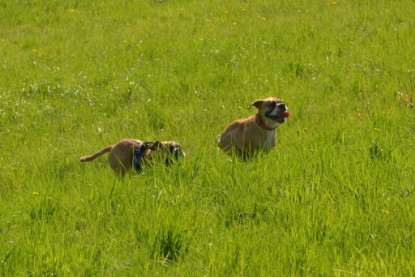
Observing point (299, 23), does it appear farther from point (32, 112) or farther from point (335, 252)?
point (335, 252)

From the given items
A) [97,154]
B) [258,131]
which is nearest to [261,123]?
[258,131]

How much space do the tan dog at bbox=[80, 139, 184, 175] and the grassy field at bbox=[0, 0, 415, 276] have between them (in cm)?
19

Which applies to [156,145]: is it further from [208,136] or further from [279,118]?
[208,136]

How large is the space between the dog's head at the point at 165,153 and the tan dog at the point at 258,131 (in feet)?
2.43

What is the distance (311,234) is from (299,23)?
9.16m

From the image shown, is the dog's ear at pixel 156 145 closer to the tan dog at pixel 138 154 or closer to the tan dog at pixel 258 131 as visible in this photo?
the tan dog at pixel 138 154

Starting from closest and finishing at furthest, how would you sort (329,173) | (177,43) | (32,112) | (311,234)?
(311,234)
(329,173)
(32,112)
(177,43)

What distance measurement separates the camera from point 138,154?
6348 mm

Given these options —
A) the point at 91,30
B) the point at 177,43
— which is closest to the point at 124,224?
the point at 177,43

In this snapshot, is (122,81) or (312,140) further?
(122,81)

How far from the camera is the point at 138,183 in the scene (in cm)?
539

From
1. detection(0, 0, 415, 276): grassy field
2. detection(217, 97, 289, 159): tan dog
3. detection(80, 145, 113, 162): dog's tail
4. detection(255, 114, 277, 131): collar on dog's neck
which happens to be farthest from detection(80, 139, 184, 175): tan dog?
detection(255, 114, 277, 131): collar on dog's neck

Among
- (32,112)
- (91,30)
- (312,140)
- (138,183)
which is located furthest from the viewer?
(91,30)

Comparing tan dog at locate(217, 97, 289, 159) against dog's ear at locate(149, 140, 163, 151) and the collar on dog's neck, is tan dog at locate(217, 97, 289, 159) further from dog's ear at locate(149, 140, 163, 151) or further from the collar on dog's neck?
dog's ear at locate(149, 140, 163, 151)
